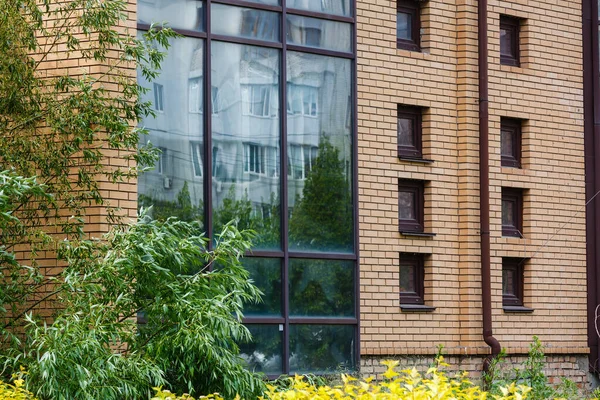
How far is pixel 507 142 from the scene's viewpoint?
56.2 ft

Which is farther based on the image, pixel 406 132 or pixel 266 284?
pixel 406 132

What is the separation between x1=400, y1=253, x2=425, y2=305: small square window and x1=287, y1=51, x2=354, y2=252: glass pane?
2034 mm

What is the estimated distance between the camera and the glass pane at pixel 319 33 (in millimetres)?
13961

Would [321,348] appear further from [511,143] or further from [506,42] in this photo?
[506,42]

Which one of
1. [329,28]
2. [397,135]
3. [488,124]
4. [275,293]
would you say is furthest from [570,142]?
[275,293]

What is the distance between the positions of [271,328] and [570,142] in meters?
6.13

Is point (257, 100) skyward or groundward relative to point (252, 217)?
skyward

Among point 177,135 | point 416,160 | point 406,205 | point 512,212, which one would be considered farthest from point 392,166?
point 177,135

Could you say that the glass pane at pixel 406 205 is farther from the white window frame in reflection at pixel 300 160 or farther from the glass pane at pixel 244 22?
the glass pane at pixel 244 22

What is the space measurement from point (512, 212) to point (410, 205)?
1733 millimetres

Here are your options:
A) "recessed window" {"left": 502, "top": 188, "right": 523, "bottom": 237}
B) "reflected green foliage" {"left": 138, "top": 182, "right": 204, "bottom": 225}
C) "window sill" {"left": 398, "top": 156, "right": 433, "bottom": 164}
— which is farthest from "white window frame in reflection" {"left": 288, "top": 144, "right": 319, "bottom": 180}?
"recessed window" {"left": 502, "top": 188, "right": 523, "bottom": 237}

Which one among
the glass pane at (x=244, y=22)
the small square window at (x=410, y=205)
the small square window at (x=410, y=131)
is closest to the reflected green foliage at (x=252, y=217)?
the glass pane at (x=244, y=22)

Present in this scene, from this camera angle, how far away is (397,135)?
1605 centimetres

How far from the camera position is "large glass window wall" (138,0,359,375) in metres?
13.0
